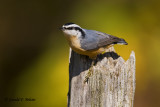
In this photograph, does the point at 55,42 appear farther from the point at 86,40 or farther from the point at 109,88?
the point at 109,88

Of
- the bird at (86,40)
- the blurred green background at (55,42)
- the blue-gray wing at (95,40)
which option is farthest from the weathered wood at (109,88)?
the blurred green background at (55,42)

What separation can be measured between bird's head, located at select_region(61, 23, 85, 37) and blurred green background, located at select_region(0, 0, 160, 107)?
5.41 ft

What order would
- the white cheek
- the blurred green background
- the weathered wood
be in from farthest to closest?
the blurred green background
the white cheek
the weathered wood

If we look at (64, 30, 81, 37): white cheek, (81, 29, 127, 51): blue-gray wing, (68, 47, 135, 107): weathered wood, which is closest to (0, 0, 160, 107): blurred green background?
(81, 29, 127, 51): blue-gray wing

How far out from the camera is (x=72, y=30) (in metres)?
3.79

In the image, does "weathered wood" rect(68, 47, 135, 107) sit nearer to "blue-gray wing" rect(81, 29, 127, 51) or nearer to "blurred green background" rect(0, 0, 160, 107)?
"blue-gray wing" rect(81, 29, 127, 51)

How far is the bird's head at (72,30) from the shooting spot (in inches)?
147

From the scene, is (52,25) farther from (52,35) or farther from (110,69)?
(110,69)

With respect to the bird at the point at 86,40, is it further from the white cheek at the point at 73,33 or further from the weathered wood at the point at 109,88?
the weathered wood at the point at 109,88

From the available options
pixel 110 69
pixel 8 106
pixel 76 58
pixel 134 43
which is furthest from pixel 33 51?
pixel 110 69

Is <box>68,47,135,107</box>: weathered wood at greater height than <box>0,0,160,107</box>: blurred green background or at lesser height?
lesser

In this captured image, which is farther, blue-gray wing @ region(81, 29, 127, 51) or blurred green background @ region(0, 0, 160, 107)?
blurred green background @ region(0, 0, 160, 107)

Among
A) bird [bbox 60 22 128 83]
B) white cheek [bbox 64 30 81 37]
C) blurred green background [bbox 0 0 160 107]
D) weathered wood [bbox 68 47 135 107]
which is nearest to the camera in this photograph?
weathered wood [bbox 68 47 135 107]

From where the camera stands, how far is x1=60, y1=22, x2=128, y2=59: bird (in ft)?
12.1
